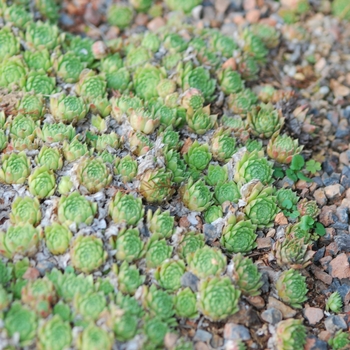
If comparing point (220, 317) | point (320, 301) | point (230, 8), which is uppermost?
point (230, 8)

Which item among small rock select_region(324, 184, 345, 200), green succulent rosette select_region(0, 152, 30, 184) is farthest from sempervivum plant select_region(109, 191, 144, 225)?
small rock select_region(324, 184, 345, 200)

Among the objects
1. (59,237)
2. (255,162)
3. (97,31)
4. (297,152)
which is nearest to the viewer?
(59,237)

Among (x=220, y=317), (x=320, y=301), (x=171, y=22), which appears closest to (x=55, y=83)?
(x=171, y=22)

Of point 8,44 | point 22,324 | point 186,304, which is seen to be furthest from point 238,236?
point 8,44

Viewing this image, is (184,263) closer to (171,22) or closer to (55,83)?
(55,83)

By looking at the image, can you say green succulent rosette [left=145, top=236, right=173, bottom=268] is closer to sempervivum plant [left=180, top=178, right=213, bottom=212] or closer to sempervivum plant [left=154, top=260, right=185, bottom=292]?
sempervivum plant [left=154, top=260, right=185, bottom=292]

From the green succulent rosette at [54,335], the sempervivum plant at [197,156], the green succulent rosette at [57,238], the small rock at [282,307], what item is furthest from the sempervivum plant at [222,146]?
the green succulent rosette at [54,335]
